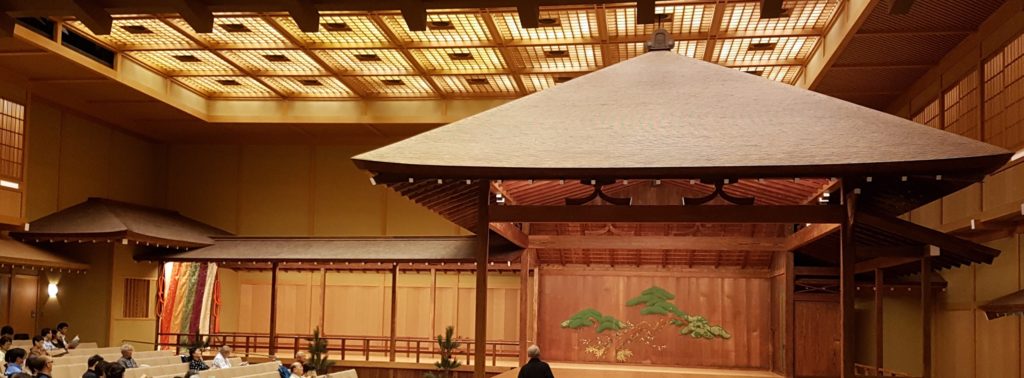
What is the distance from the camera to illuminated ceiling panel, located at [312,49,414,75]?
60.7ft

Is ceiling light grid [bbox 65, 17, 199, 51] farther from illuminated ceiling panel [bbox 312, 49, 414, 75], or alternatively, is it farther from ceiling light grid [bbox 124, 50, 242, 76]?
illuminated ceiling panel [bbox 312, 49, 414, 75]

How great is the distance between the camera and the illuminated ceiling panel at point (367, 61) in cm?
1850

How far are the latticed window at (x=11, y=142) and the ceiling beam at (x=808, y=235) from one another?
1442 cm

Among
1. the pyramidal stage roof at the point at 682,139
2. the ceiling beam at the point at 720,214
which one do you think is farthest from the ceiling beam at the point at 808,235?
the pyramidal stage roof at the point at 682,139

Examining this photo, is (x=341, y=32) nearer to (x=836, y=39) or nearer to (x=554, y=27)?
(x=554, y=27)

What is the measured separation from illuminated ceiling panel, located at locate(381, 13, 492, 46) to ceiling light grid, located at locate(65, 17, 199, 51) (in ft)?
13.4

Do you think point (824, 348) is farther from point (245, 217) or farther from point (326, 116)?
point (245, 217)

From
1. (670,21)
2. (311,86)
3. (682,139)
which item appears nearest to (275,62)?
(311,86)

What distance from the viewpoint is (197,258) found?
20.4 metres

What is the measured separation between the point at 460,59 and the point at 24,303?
410 inches

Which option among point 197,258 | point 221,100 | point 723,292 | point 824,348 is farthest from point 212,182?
point 824,348

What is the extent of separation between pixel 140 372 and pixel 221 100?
484 inches

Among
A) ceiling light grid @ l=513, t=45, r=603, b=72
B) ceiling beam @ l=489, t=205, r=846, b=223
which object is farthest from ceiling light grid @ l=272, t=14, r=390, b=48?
ceiling beam @ l=489, t=205, r=846, b=223

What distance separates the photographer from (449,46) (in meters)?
17.9
